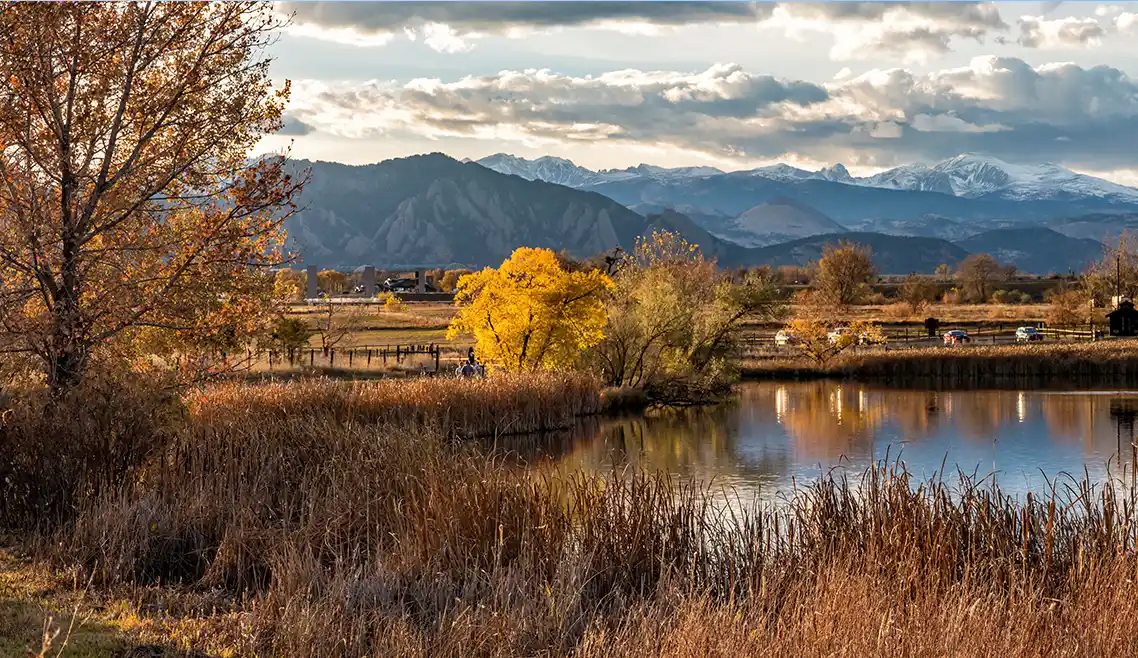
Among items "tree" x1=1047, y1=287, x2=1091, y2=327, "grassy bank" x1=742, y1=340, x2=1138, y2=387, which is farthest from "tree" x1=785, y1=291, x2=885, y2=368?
"tree" x1=1047, y1=287, x2=1091, y2=327

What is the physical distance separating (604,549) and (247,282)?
815cm

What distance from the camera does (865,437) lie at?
117ft

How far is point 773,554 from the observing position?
1352 cm

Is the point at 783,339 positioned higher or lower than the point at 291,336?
lower

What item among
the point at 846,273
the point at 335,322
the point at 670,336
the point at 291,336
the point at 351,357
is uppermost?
the point at 846,273

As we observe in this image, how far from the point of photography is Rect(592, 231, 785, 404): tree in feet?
155

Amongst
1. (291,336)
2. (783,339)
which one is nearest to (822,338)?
(783,339)

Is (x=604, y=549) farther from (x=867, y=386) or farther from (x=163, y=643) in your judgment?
(x=867, y=386)

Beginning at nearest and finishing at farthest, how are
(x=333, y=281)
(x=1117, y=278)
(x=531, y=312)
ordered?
(x=531, y=312), (x=1117, y=278), (x=333, y=281)

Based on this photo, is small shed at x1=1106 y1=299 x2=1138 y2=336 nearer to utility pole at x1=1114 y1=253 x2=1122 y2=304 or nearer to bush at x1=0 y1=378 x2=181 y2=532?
utility pole at x1=1114 y1=253 x2=1122 y2=304

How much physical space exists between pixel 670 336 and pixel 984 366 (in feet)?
64.3

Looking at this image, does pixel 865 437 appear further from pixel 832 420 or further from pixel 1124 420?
pixel 1124 420

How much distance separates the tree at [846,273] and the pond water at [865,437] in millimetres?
55766

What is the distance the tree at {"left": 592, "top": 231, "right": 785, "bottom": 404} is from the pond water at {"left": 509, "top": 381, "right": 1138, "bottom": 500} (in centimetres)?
271
